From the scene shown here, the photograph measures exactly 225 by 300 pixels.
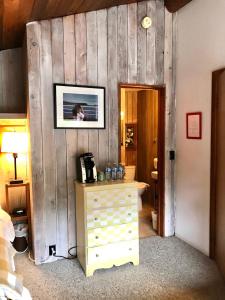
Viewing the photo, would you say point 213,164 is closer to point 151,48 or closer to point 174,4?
point 151,48

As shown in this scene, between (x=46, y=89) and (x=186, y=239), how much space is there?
2.44m

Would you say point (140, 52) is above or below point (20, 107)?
above

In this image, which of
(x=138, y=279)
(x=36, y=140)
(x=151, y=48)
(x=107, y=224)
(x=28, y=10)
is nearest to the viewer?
(x=28, y=10)

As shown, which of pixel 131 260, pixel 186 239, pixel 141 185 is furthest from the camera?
pixel 141 185

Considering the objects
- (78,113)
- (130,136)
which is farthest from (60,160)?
(130,136)

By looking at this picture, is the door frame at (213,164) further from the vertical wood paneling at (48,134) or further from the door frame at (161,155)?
the vertical wood paneling at (48,134)

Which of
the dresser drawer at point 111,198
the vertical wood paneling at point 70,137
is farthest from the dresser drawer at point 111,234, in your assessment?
the vertical wood paneling at point 70,137

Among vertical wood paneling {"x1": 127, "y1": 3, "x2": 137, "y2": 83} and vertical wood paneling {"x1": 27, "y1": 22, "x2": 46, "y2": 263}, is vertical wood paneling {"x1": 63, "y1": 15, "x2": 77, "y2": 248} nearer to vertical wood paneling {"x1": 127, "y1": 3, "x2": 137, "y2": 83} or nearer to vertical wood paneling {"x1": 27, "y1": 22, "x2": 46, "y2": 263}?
vertical wood paneling {"x1": 27, "y1": 22, "x2": 46, "y2": 263}

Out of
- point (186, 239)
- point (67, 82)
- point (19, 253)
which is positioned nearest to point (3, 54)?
point (67, 82)

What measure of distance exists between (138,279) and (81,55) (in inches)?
93.1

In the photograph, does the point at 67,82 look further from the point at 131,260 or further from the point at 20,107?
the point at 131,260

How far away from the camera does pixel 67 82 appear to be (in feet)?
9.13

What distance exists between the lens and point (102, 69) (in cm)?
293

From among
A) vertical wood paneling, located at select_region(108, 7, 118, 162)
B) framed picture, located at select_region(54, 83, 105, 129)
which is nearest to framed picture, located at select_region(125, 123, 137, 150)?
vertical wood paneling, located at select_region(108, 7, 118, 162)
